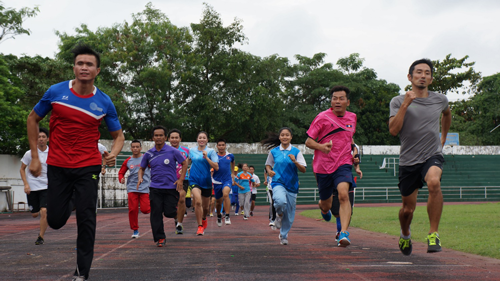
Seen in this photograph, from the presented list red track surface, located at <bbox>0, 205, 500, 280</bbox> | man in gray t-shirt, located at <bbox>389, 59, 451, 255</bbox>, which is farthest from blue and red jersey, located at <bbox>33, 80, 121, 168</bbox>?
man in gray t-shirt, located at <bbox>389, 59, 451, 255</bbox>

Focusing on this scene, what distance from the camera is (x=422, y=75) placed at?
6.40m

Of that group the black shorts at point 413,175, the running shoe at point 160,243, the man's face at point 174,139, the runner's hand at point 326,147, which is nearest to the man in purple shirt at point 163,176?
the running shoe at point 160,243

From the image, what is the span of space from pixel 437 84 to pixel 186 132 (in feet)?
98.7

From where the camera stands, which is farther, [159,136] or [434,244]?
[159,136]

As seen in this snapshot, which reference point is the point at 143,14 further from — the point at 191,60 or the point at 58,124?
the point at 58,124

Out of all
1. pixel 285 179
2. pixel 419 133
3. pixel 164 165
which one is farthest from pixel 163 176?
pixel 419 133

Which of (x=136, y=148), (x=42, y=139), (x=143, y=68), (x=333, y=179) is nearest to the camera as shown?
Answer: (x=333, y=179)

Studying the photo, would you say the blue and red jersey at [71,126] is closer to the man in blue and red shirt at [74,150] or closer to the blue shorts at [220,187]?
the man in blue and red shirt at [74,150]

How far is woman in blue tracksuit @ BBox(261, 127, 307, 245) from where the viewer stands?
929 centimetres

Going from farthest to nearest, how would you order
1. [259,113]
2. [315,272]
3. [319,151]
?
1. [259,113]
2. [319,151]
3. [315,272]

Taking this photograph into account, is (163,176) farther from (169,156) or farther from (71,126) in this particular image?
(71,126)

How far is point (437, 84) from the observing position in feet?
202

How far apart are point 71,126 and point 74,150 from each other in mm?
222

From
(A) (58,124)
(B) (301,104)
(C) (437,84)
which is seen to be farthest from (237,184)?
(C) (437,84)
